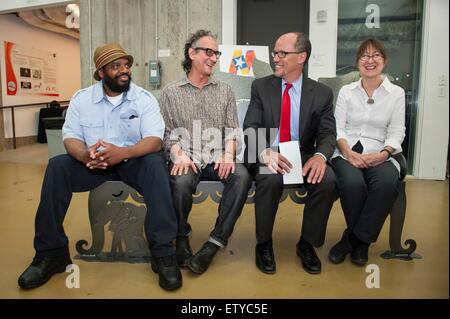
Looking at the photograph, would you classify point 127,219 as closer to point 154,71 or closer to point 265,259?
point 265,259

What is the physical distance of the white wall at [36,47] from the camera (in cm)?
757

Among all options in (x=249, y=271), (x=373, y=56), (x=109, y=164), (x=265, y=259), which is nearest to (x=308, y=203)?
(x=265, y=259)

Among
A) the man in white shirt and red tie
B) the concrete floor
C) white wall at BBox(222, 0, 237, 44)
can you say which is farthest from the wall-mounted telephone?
the man in white shirt and red tie

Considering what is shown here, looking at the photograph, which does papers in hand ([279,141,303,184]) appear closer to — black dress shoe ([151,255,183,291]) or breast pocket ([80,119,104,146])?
black dress shoe ([151,255,183,291])

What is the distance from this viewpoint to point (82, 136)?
7.10 feet

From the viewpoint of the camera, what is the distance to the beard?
2150 mm

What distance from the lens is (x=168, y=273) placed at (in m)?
1.81

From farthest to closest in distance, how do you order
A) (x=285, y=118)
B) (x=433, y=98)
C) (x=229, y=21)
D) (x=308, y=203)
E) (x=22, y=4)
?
1. (x=22, y=4)
2. (x=229, y=21)
3. (x=433, y=98)
4. (x=285, y=118)
5. (x=308, y=203)

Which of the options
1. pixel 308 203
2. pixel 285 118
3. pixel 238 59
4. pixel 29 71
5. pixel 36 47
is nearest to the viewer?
pixel 308 203

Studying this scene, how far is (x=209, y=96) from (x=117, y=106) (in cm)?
56

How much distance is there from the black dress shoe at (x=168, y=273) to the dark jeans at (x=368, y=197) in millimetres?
985

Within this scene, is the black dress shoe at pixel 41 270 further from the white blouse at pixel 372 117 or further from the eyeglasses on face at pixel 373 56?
the eyeglasses on face at pixel 373 56

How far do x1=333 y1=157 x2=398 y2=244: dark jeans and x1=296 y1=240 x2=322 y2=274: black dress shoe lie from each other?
267 mm

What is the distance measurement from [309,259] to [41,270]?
54.5 inches
